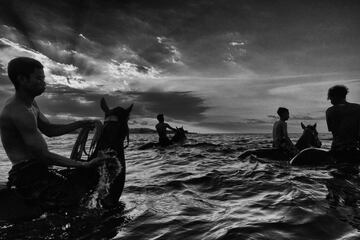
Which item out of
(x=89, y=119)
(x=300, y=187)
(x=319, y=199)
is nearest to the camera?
(x=89, y=119)

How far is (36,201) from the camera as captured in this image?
14.7ft

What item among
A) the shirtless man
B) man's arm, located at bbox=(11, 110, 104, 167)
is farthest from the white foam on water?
man's arm, located at bbox=(11, 110, 104, 167)

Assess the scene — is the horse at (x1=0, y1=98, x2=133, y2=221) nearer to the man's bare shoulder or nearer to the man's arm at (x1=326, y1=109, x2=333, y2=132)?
the man's bare shoulder

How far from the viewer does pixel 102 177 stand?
5.09 meters

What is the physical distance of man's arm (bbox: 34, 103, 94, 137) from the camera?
16.6ft

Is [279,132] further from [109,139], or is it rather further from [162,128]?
[162,128]

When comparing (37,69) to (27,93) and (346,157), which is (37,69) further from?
(346,157)

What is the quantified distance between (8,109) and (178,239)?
2.66 meters

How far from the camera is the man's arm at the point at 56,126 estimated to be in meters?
5.07

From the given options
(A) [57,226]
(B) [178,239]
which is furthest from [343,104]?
(A) [57,226]

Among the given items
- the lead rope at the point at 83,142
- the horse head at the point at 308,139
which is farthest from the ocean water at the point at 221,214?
the horse head at the point at 308,139

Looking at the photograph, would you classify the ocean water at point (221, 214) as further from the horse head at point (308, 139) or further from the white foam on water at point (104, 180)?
the horse head at point (308, 139)

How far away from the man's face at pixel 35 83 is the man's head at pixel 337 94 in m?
7.55

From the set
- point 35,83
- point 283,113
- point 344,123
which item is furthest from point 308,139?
point 35,83
